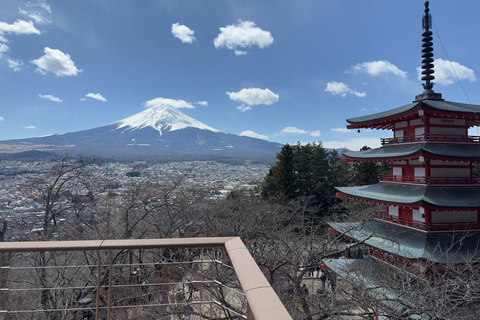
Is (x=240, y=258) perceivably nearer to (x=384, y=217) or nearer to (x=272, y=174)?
(x=384, y=217)

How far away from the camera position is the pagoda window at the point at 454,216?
7.79 metres

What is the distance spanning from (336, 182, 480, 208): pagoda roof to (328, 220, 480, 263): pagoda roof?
85cm

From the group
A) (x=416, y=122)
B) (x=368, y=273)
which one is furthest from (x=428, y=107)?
(x=368, y=273)

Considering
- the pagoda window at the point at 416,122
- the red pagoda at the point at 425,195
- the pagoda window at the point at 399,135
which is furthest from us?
the pagoda window at the point at 399,135

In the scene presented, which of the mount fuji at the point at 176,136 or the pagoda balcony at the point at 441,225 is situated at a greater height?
the mount fuji at the point at 176,136

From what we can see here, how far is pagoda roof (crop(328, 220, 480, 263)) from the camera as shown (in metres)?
6.73

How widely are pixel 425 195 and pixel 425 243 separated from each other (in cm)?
126

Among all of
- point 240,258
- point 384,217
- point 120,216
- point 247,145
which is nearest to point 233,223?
point 120,216

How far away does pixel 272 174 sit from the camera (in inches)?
886

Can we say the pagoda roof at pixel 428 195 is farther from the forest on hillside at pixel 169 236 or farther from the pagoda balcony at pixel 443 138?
the forest on hillside at pixel 169 236

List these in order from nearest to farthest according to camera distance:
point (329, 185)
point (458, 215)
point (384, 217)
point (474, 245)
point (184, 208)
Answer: point (474, 245) → point (458, 215) → point (384, 217) → point (184, 208) → point (329, 185)

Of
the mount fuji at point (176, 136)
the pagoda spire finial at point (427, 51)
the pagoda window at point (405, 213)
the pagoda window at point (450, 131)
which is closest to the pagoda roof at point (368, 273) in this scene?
the pagoda window at point (405, 213)

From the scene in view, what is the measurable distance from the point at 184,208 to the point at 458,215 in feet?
32.9

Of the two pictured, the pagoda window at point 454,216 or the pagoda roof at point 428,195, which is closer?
the pagoda roof at point 428,195
